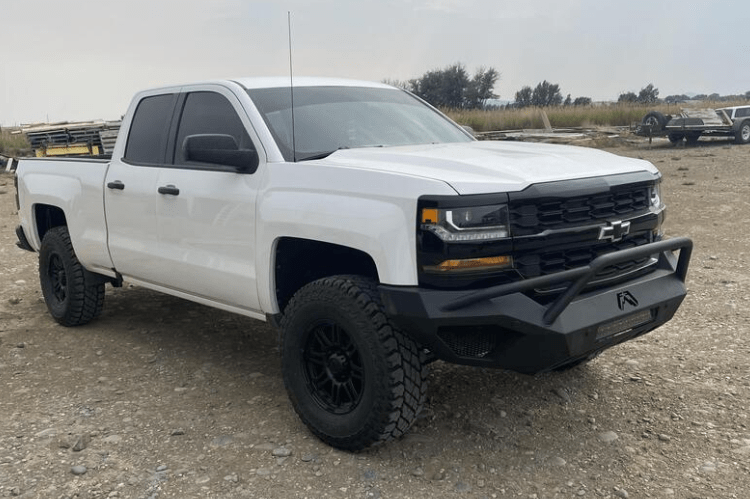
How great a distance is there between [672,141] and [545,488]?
22803 mm

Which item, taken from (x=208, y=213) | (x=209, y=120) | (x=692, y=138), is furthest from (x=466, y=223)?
(x=692, y=138)

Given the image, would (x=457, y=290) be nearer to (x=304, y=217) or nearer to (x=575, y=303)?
(x=575, y=303)

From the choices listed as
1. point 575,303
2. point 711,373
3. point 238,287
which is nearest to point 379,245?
point 575,303

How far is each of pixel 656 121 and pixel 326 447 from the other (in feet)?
72.2

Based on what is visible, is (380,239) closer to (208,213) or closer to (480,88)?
(208,213)

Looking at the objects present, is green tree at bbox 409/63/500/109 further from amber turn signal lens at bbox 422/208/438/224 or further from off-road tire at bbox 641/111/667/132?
amber turn signal lens at bbox 422/208/438/224

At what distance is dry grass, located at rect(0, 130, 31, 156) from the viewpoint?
21.1 meters

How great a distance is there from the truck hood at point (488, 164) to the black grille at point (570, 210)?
101 millimetres

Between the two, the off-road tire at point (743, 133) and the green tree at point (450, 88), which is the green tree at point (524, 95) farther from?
the off-road tire at point (743, 133)

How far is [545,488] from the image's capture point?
324 cm

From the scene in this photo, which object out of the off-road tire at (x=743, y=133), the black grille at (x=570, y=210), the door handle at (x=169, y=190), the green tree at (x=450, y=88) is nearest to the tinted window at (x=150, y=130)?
the door handle at (x=169, y=190)

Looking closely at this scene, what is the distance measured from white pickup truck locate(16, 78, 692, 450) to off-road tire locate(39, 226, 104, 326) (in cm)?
103

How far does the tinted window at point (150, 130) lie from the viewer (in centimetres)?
476

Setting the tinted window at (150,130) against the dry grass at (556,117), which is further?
the dry grass at (556,117)
